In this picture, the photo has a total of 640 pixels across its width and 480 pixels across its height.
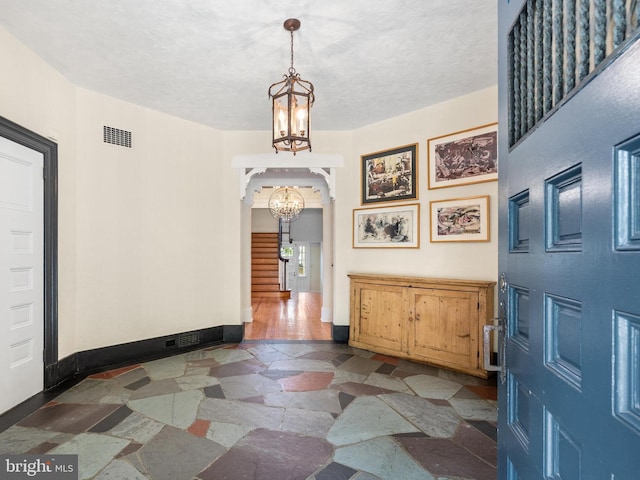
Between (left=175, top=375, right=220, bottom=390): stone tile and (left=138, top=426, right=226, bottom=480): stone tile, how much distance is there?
78 centimetres

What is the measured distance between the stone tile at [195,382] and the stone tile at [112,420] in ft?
1.73

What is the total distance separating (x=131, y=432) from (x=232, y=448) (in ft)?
2.56

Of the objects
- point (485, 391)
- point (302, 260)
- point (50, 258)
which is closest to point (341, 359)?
point (485, 391)

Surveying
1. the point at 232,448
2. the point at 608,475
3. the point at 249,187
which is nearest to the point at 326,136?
the point at 249,187

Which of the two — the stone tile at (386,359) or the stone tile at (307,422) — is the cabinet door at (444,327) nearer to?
the stone tile at (386,359)

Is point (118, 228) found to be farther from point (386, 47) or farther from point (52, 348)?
point (386, 47)

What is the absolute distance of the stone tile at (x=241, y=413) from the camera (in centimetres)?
249

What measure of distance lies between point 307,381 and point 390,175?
271 centimetres

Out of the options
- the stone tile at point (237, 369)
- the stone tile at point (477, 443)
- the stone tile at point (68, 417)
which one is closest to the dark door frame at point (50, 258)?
the stone tile at point (68, 417)

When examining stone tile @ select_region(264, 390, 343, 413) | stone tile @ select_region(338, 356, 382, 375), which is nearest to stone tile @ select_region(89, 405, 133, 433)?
stone tile @ select_region(264, 390, 343, 413)

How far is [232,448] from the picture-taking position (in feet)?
7.10

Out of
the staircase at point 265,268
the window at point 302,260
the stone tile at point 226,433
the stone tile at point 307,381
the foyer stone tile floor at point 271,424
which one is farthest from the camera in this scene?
the window at point 302,260

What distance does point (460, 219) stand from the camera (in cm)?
379

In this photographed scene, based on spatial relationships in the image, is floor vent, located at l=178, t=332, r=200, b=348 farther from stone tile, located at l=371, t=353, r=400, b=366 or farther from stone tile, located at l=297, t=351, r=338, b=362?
stone tile, located at l=371, t=353, r=400, b=366
